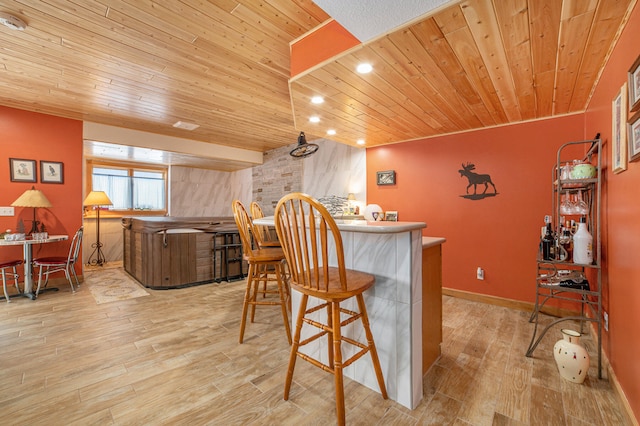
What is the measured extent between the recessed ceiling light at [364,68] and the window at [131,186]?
6.11 metres

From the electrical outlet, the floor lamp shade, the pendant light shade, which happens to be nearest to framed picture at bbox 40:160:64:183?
the floor lamp shade

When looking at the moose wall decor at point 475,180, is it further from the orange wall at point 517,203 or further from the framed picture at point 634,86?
the framed picture at point 634,86

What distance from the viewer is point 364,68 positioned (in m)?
2.03

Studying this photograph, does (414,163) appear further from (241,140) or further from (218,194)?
(218,194)

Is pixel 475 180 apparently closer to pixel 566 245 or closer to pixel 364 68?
pixel 566 245

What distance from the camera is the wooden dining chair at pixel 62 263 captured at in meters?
3.58

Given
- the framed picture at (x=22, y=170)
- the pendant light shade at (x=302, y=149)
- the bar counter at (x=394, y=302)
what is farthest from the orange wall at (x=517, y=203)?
the framed picture at (x=22, y=170)

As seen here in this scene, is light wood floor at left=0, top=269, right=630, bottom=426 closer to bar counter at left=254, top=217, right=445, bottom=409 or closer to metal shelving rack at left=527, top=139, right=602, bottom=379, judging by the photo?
bar counter at left=254, top=217, right=445, bottom=409

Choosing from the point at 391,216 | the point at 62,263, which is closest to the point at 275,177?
the point at 391,216

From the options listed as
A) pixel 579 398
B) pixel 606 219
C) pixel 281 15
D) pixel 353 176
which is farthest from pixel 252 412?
pixel 353 176

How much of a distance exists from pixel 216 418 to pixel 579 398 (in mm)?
2028

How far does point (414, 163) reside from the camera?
3.96 m

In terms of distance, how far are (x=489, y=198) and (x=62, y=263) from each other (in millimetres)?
5424

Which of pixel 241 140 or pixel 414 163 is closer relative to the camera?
pixel 414 163
